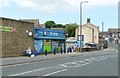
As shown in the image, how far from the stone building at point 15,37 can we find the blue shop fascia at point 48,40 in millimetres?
2203

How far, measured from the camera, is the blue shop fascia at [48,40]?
5202 cm

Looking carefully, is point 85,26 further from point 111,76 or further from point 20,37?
point 111,76

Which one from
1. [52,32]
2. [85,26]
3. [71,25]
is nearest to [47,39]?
[52,32]

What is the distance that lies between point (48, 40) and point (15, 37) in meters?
12.4

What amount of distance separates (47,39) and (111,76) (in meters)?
38.1

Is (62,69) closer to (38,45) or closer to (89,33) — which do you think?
(38,45)

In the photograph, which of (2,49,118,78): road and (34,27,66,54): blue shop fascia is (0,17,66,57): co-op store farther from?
(2,49,118,78): road

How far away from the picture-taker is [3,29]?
41.2 meters

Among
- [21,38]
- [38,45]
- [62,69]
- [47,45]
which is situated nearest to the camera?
[62,69]

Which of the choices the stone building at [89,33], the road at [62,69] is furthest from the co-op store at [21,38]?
the stone building at [89,33]

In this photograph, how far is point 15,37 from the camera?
44.4 m

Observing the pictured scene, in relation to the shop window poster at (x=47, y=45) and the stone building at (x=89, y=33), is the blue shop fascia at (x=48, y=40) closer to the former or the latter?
the shop window poster at (x=47, y=45)

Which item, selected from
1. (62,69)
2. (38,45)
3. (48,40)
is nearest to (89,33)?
(48,40)

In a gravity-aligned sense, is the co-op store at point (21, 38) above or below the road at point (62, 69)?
above
